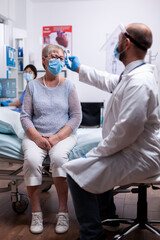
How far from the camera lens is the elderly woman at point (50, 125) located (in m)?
1.78

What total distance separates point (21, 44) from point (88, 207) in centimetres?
450

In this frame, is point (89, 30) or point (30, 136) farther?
point (89, 30)

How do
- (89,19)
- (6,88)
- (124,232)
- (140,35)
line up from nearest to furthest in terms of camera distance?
(140,35), (124,232), (6,88), (89,19)

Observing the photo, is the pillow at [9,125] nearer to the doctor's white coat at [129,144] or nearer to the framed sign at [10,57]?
the doctor's white coat at [129,144]

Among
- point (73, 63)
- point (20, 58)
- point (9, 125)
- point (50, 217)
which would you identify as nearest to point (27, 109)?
point (9, 125)

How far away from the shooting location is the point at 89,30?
5922mm

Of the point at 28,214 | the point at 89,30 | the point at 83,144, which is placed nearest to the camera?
the point at 83,144

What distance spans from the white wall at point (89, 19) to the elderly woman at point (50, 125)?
3.82 metres

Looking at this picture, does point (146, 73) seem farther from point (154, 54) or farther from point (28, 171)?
point (154, 54)

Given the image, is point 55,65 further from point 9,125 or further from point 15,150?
point 15,150

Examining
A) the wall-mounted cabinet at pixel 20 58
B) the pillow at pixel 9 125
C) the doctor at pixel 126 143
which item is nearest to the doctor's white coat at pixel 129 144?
the doctor at pixel 126 143

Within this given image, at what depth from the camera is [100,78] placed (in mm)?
1847

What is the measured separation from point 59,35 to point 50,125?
4.37m

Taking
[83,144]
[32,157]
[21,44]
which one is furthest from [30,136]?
[21,44]
